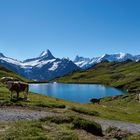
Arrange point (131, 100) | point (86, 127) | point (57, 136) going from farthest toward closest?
point (131, 100), point (86, 127), point (57, 136)

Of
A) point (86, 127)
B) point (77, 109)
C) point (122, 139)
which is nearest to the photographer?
point (122, 139)

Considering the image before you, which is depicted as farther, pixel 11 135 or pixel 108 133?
pixel 108 133

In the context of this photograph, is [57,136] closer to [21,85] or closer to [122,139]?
[122,139]

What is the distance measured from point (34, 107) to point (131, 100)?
Result: 245 ft

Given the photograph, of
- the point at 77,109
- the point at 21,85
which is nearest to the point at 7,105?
the point at 21,85

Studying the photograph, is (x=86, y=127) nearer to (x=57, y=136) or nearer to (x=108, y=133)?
(x=108, y=133)

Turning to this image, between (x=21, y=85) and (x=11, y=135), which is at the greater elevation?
(x=21, y=85)

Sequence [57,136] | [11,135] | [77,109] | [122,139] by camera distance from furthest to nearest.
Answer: [77,109] → [122,139] → [57,136] → [11,135]

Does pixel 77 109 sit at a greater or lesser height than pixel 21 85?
lesser

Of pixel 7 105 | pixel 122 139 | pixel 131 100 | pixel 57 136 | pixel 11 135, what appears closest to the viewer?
pixel 11 135

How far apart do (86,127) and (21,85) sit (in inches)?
904

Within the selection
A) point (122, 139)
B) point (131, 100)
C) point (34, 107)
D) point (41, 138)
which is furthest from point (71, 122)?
point (131, 100)

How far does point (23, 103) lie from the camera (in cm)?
4306

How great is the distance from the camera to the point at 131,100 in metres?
113
